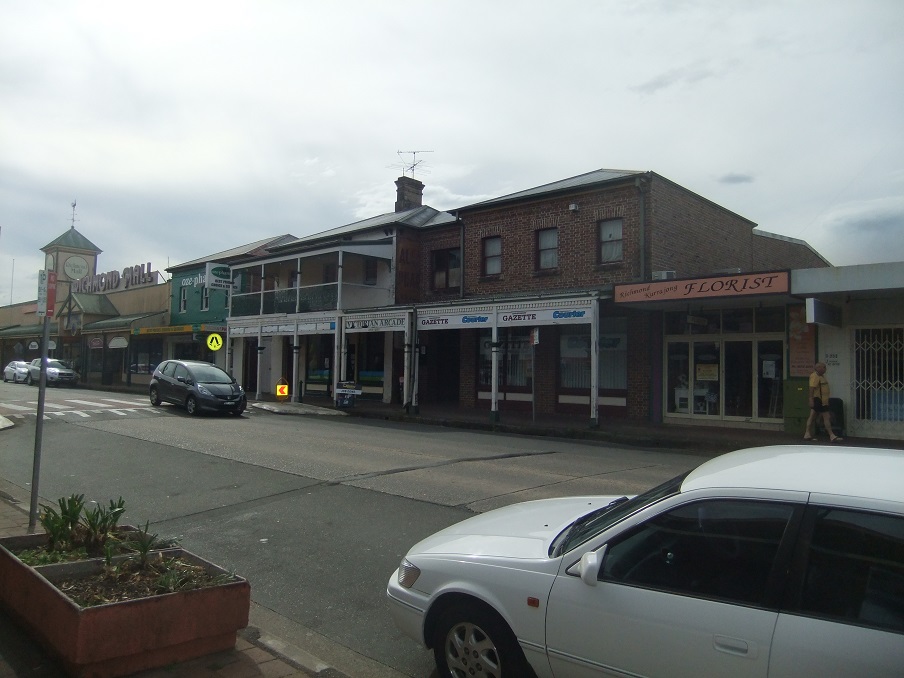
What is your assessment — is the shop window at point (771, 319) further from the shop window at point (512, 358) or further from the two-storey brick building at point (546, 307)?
Answer: the shop window at point (512, 358)

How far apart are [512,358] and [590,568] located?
19.7 meters

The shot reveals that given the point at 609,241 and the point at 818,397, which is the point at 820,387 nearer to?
the point at 818,397

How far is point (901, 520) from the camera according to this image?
2.71 meters

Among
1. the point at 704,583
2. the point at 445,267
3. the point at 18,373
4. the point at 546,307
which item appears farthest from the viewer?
the point at 18,373

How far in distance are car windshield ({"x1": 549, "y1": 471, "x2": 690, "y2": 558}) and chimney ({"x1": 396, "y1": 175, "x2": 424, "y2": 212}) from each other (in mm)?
27878

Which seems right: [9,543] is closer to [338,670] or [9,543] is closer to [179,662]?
[179,662]

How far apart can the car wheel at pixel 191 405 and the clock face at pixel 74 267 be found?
14.0 meters

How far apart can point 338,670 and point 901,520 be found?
3.07m

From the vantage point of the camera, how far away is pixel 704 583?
10.1ft

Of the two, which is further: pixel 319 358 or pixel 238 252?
pixel 238 252

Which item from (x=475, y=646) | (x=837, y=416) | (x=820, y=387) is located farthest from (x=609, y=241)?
(x=475, y=646)

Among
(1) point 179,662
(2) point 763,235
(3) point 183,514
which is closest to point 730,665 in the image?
(1) point 179,662

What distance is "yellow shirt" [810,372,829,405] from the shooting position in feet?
48.8

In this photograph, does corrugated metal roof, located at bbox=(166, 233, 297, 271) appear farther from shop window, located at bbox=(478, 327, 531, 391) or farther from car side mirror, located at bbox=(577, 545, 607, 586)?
car side mirror, located at bbox=(577, 545, 607, 586)
